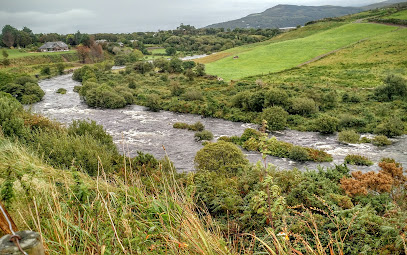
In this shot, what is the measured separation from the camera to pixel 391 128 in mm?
22562

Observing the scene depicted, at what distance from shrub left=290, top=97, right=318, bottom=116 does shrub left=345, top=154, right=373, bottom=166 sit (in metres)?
11.9

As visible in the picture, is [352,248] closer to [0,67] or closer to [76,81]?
[76,81]

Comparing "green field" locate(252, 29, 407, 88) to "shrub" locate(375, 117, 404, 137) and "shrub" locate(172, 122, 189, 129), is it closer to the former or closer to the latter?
"shrub" locate(375, 117, 404, 137)

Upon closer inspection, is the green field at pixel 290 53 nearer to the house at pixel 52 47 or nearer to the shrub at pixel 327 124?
the shrub at pixel 327 124

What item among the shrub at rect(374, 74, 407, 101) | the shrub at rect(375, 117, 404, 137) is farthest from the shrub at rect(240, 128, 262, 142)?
the shrub at rect(374, 74, 407, 101)

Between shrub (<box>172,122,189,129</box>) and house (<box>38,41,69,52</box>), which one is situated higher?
house (<box>38,41,69,52</box>)

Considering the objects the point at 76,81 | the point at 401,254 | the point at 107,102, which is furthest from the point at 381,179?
the point at 76,81

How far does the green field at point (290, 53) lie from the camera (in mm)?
58969

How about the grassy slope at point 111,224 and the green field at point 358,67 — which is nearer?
the grassy slope at point 111,224

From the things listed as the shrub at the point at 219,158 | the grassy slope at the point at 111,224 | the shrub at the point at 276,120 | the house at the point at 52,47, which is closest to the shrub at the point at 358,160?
the shrub at the point at 219,158

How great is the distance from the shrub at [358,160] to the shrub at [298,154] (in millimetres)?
2607

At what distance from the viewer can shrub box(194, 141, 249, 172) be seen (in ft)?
47.0

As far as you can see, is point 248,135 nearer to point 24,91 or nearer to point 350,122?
point 350,122

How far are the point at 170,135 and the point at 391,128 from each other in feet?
62.8
